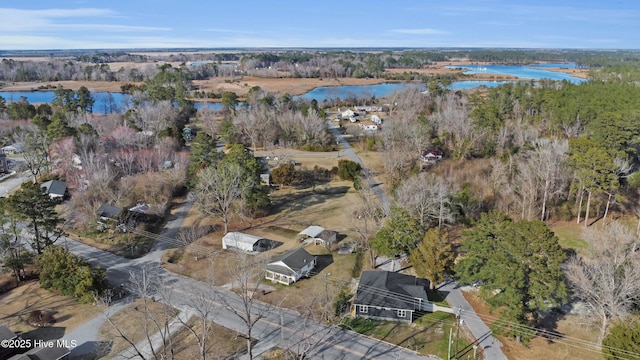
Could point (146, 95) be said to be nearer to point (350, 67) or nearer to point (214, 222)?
point (214, 222)

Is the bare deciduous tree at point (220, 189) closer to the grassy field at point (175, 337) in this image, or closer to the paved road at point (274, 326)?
the paved road at point (274, 326)

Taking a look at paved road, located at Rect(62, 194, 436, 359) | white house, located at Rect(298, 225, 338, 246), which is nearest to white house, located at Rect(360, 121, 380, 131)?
white house, located at Rect(298, 225, 338, 246)

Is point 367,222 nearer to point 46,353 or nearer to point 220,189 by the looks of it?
point 220,189

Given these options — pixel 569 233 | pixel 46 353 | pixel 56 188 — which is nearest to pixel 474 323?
pixel 569 233

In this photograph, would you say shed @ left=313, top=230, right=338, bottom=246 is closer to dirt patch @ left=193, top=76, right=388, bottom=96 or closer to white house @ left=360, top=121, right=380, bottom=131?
white house @ left=360, top=121, right=380, bottom=131

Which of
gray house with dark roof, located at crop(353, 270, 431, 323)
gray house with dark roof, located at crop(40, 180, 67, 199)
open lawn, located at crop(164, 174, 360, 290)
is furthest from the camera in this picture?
gray house with dark roof, located at crop(40, 180, 67, 199)
